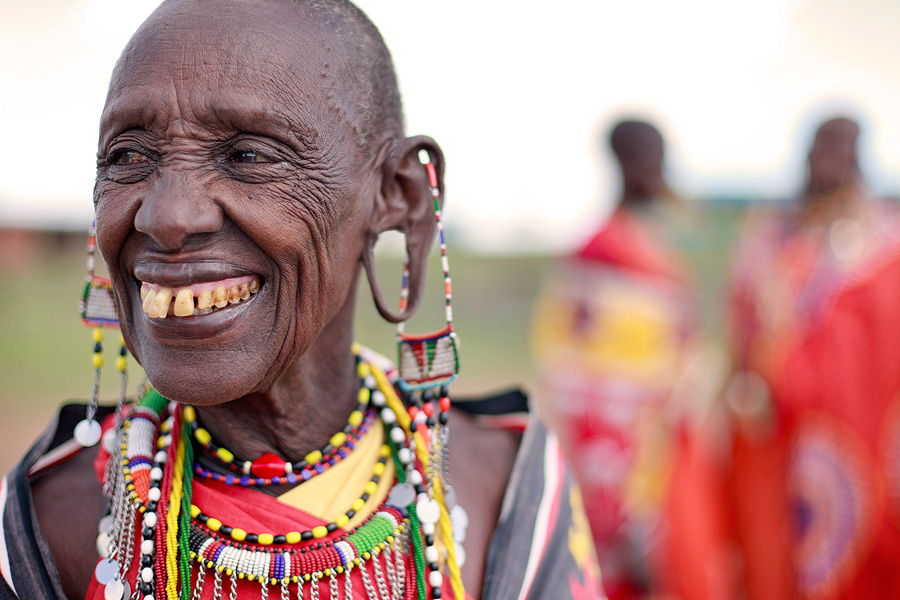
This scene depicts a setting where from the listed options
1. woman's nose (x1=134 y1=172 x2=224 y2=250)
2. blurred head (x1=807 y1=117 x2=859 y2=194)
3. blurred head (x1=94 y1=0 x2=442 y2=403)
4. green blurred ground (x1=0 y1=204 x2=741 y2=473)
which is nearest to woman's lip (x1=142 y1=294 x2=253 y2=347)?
blurred head (x1=94 y1=0 x2=442 y2=403)

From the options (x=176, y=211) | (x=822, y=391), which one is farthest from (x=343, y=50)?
(x=822, y=391)

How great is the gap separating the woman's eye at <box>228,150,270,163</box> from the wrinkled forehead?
7 centimetres

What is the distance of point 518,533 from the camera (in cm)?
185

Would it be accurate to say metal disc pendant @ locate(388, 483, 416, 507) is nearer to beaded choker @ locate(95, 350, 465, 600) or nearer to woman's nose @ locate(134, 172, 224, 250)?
beaded choker @ locate(95, 350, 465, 600)

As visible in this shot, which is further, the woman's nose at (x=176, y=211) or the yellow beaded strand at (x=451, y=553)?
the yellow beaded strand at (x=451, y=553)

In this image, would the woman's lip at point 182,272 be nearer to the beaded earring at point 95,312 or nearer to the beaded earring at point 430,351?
the beaded earring at point 95,312

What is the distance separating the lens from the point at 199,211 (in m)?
1.44

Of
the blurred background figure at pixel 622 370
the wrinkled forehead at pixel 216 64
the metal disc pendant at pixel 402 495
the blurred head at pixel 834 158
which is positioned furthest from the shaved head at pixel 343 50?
the blurred head at pixel 834 158

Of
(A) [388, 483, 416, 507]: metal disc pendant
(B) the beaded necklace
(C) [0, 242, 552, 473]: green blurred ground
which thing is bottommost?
(C) [0, 242, 552, 473]: green blurred ground

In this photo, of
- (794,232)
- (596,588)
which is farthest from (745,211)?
(596,588)

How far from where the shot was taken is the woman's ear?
5.94 ft

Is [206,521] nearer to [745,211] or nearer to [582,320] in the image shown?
[582,320]

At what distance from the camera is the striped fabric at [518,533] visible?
1599 millimetres

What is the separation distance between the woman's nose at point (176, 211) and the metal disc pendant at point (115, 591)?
0.70 metres
